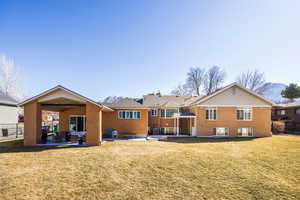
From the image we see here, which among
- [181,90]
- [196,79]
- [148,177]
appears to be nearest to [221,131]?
[148,177]

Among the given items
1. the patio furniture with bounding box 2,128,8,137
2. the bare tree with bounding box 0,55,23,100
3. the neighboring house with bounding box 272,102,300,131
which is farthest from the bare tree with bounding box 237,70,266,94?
the bare tree with bounding box 0,55,23,100

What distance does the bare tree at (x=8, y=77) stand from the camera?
31.7m

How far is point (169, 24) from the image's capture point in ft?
47.4

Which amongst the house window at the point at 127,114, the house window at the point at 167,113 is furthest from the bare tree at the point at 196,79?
the house window at the point at 127,114

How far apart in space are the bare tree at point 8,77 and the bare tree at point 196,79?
43745mm

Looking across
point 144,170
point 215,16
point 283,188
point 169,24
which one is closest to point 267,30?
point 215,16

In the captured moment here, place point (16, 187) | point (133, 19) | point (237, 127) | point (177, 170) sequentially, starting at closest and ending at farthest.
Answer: point (16, 187) → point (177, 170) → point (133, 19) → point (237, 127)

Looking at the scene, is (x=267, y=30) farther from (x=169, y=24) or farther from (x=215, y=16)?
(x=169, y=24)

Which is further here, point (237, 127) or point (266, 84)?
point (266, 84)

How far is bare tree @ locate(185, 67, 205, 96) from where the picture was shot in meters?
42.2

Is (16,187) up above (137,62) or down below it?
below

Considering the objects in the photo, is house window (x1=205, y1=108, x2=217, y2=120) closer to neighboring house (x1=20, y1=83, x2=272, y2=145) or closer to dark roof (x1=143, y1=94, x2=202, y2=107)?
neighboring house (x1=20, y1=83, x2=272, y2=145)

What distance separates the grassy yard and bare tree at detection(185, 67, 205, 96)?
34730 millimetres

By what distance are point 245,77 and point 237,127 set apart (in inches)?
1131
